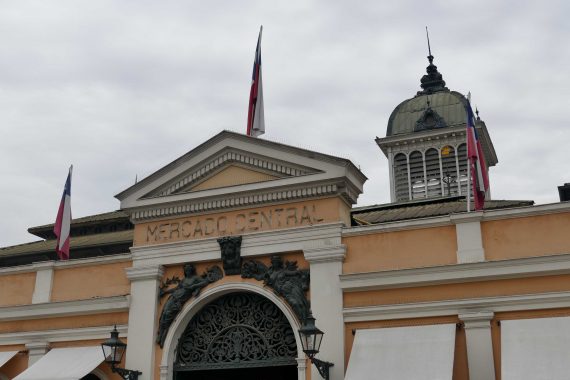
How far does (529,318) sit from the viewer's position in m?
11.1

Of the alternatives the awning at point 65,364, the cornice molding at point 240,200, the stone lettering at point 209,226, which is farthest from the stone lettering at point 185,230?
the awning at point 65,364

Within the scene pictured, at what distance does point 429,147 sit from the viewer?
88.7 feet

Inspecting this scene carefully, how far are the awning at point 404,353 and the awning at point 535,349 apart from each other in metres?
0.85

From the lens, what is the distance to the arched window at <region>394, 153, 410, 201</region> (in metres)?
27.1

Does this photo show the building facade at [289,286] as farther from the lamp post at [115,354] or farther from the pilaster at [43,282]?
the lamp post at [115,354]

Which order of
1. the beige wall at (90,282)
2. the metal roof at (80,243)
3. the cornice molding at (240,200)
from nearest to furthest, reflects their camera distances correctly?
the cornice molding at (240,200) → the beige wall at (90,282) → the metal roof at (80,243)

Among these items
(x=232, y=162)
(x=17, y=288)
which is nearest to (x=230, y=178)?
(x=232, y=162)

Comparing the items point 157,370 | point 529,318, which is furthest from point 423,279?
point 157,370

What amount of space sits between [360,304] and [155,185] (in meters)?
5.17

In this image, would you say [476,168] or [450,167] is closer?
[476,168]

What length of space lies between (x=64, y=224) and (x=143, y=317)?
3790 millimetres

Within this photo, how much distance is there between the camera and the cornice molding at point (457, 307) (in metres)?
11.0

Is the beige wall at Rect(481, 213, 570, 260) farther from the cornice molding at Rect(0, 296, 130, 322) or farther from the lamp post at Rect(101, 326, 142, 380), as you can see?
the cornice molding at Rect(0, 296, 130, 322)

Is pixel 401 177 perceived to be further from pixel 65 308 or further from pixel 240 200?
pixel 65 308
